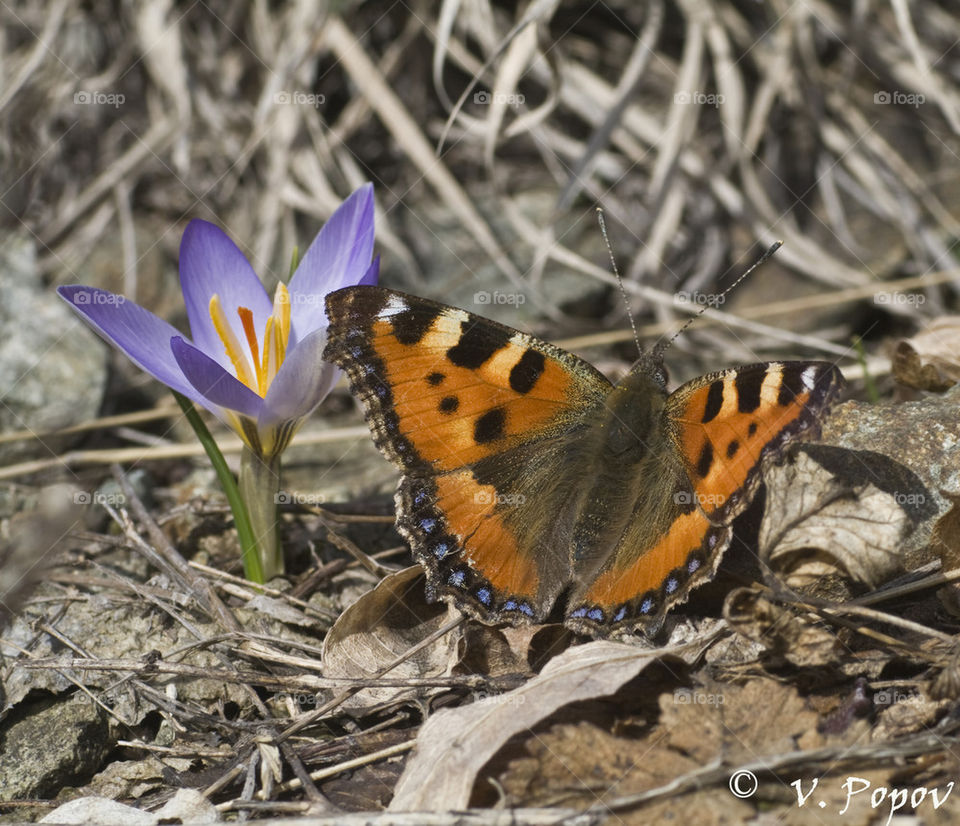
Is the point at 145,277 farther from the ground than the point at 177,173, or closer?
closer

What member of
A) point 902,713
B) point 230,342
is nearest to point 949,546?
point 902,713

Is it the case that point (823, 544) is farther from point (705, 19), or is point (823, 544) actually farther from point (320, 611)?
point (705, 19)

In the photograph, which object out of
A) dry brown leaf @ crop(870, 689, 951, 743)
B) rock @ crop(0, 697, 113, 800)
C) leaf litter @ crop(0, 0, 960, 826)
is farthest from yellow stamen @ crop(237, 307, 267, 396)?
dry brown leaf @ crop(870, 689, 951, 743)

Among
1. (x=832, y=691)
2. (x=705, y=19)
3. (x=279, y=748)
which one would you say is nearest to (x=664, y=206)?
(x=705, y=19)

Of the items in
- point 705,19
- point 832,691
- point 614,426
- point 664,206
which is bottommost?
point 832,691

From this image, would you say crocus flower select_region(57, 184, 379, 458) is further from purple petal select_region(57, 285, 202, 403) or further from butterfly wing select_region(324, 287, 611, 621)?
butterfly wing select_region(324, 287, 611, 621)

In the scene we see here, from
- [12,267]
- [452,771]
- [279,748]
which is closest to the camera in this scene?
[452,771]

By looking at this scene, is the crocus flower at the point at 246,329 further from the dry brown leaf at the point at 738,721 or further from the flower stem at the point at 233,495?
the dry brown leaf at the point at 738,721
